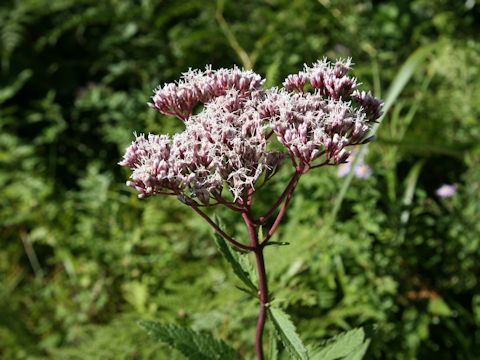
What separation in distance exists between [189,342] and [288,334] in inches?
15.3

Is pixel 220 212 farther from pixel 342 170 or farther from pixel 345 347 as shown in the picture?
pixel 345 347

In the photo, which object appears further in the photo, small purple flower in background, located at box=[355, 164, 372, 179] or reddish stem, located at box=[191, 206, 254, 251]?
small purple flower in background, located at box=[355, 164, 372, 179]

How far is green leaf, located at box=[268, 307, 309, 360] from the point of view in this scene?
1.19 metres

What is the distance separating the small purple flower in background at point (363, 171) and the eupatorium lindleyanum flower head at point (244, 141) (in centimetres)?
119

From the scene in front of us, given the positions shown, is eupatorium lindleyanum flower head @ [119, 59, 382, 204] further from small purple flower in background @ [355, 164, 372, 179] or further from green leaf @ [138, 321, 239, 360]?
small purple flower in background @ [355, 164, 372, 179]

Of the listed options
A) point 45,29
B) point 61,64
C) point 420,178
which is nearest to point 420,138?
point 420,178

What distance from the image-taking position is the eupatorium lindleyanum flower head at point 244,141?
130 centimetres

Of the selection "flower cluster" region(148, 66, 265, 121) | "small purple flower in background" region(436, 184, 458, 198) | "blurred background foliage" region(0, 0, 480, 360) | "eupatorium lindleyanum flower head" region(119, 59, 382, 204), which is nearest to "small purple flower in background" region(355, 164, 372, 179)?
"blurred background foliage" region(0, 0, 480, 360)

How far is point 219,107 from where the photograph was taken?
1.45 metres

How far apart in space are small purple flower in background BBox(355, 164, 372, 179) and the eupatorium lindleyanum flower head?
3.92 feet

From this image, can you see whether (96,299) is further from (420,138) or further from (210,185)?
(420,138)

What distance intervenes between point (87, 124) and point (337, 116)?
11.4 ft

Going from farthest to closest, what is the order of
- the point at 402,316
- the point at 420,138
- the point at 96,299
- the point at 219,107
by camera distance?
the point at 420,138 → the point at 96,299 → the point at 402,316 → the point at 219,107

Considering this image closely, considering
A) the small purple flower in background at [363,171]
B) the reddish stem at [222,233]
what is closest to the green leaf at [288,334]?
the reddish stem at [222,233]
